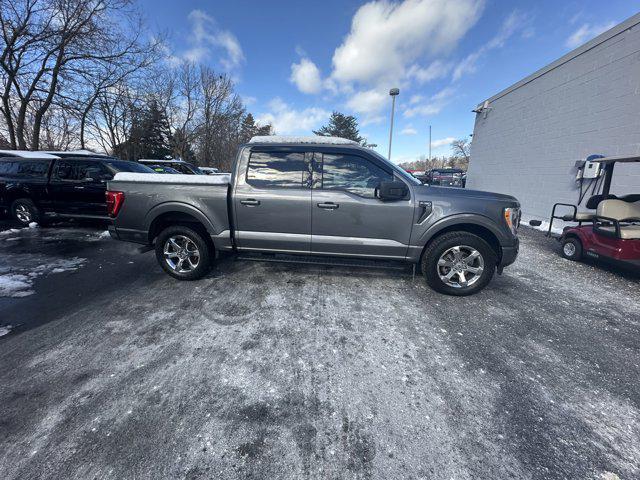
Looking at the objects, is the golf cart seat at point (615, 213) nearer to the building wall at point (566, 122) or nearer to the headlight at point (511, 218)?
the building wall at point (566, 122)

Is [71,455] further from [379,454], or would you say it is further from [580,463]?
[580,463]

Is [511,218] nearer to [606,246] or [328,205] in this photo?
[328,205]

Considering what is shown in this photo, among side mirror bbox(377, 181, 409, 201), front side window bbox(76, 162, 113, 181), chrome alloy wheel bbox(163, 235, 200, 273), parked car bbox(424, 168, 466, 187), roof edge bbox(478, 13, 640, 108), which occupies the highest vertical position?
roof edge bbox(478, 13, 640, 108)

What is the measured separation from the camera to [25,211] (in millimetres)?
7418

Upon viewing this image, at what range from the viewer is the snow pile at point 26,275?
377cm

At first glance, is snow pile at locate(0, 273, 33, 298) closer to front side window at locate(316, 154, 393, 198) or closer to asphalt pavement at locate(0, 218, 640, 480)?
asphalt pavement at locate(0, 218, 640, 480)

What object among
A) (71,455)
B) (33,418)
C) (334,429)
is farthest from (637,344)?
(33,418)

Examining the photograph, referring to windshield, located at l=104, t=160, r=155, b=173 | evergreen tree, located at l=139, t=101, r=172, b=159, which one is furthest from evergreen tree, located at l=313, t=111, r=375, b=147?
windshield, located at l=104, t=160, r=155, b=173

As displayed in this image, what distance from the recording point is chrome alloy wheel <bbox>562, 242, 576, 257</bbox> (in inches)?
218

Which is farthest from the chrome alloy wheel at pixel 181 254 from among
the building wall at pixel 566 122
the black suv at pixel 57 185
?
the building wall at pixel 566 122

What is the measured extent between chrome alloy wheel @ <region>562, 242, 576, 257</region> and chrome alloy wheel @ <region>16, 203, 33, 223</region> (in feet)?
44.3

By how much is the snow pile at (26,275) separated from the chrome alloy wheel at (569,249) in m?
9.55

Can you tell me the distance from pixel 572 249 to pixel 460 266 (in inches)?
151

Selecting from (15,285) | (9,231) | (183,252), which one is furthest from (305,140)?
(9,231)
